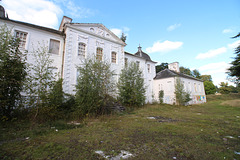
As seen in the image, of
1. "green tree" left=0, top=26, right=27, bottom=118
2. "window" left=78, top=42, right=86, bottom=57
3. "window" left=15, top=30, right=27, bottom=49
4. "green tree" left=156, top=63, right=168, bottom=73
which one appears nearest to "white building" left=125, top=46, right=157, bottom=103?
"window" left=78, top=42, right=86, bottom=57

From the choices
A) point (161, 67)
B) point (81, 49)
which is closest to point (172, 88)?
point (81, 49)

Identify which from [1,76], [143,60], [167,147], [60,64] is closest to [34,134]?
[1,76]

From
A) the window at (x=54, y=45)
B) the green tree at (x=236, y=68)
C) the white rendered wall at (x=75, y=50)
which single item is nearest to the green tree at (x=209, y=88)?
the green tree at (x=236, y=68)

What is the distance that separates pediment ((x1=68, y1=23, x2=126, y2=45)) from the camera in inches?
516

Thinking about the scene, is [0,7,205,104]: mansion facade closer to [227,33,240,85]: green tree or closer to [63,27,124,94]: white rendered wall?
[63,27,124,94]: white rendered wall

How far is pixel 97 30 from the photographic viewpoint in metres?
14.4

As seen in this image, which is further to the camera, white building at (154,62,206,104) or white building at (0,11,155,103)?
white building at (154,62,206,104)

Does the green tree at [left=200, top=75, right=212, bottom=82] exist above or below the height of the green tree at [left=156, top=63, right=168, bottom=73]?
below

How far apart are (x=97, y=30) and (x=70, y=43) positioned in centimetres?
427

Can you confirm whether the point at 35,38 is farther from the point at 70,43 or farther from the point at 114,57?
the point at 114,57

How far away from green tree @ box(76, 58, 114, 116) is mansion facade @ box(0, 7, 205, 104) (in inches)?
60.1

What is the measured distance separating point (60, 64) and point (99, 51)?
4980 mm

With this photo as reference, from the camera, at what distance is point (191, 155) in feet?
8.38

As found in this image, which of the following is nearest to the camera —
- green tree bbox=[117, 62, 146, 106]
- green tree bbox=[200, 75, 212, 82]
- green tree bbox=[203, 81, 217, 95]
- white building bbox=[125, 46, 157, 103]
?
green tree bbox=[117, 62, 146, 106]
